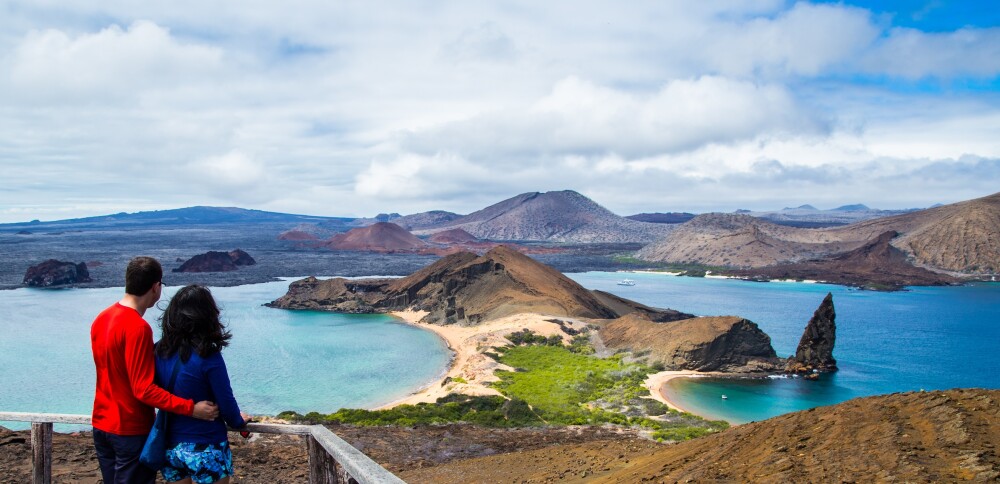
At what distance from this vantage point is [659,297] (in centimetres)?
7912

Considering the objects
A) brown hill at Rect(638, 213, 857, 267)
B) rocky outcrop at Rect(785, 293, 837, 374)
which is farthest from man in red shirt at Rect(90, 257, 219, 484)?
brown hill at Rect(638, 213, 857, 267)

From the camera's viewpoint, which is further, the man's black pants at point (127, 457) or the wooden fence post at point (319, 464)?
the wooden fence post at point (319, 464)

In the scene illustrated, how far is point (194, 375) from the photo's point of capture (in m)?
3.76

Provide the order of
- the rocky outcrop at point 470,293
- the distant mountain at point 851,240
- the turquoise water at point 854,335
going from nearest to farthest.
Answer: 1. the turquoise water at point 854,335
2. the rocky outcrop at point 470,293
3. the distant mountain at point 851,240

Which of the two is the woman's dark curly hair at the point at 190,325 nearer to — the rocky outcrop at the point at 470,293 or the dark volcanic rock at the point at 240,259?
the rocky outcrop at the point at 470,293

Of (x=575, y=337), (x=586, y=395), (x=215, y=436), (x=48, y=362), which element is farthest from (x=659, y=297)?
(x=215, y=436)

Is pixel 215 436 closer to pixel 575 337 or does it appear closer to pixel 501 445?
pixel 501 445

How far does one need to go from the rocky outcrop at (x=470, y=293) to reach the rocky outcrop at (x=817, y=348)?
16.1 metres

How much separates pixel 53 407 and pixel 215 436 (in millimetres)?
28747

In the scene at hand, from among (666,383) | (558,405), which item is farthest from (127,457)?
(666,383)

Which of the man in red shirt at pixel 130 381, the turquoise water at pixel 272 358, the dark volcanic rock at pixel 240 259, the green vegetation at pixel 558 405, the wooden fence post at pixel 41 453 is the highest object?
the man in red shirt at pixel 130 381

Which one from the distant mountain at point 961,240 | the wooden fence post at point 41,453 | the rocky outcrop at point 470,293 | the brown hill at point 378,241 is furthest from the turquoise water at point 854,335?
the brown hill at point 378,241

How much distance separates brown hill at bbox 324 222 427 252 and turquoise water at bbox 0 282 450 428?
104 meters

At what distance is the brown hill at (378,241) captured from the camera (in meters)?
168
